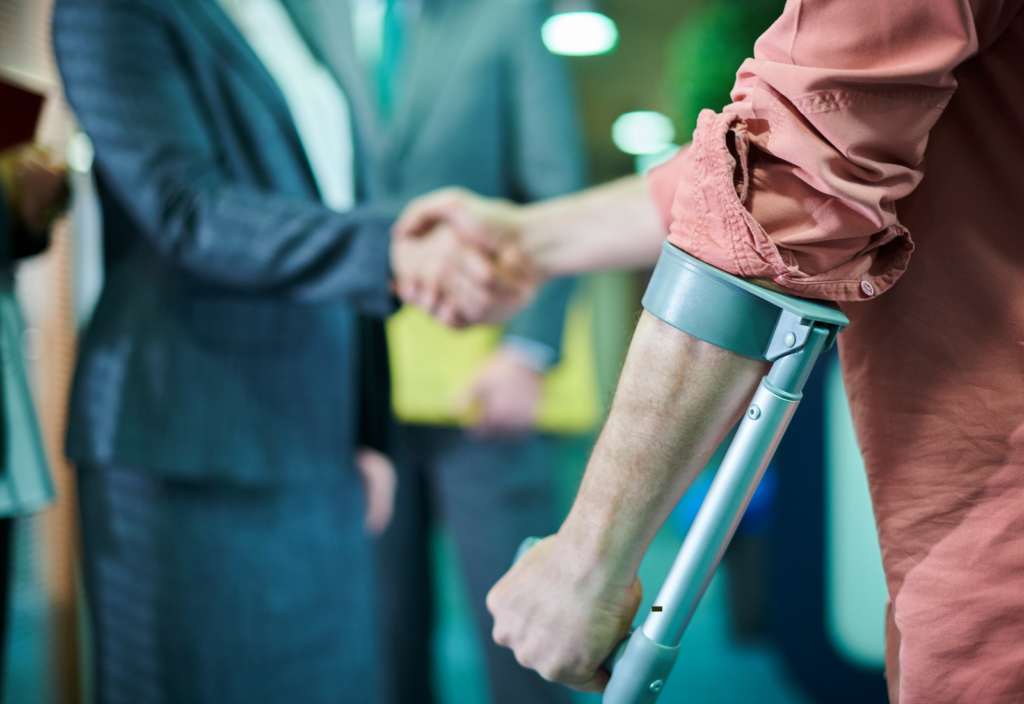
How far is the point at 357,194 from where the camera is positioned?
1237mm

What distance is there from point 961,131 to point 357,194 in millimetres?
970

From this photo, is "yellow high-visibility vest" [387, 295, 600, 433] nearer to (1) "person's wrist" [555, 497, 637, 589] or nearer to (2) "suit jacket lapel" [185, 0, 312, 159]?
(2) "suit jacket lapel" [185, 0, 312, 159]

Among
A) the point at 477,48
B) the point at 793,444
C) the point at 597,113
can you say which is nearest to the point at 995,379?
the point at 477,48

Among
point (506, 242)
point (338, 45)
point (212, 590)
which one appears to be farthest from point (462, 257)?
point (212, 590)

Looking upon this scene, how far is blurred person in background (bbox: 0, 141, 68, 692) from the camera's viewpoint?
0.86m

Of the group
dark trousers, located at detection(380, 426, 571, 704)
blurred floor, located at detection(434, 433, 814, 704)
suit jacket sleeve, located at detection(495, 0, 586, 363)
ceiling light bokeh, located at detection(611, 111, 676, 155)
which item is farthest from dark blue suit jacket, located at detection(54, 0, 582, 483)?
ceiling light bokeh, located at detection(611, 111, 676, 155)

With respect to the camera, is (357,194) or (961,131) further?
(357,194)

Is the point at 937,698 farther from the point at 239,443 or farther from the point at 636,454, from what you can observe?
the point at 239,443

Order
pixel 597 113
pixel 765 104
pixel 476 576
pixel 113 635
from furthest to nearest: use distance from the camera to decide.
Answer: pixel 597 113, pixel 476 576, pixel 113 635, pixel 765 104

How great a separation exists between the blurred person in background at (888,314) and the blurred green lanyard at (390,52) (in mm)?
1234

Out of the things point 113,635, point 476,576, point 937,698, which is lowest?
point 476,576

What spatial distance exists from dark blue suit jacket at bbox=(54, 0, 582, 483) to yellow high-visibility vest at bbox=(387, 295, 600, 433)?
0.36 meters

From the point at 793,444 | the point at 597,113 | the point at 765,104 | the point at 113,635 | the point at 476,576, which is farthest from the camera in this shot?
the point at 597,113

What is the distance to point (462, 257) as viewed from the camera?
1031mm
